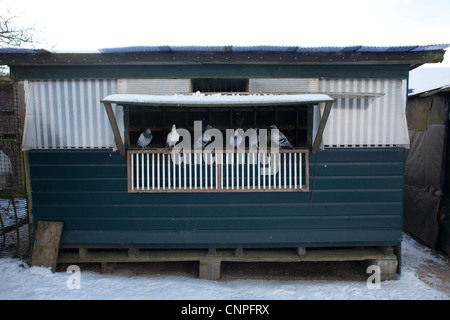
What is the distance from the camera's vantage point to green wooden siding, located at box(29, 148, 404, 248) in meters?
5.04

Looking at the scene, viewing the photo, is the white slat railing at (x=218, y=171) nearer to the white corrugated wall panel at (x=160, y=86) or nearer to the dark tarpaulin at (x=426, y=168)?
the white corrugated wall panel at (x=160, y=86)

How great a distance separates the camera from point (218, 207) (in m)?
5.12

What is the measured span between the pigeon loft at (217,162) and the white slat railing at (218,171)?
0.02 metres

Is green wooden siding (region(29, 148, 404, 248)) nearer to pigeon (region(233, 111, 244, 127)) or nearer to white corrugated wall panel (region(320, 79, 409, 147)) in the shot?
white corrugated wall panel (region(320, 79, 409, 147))

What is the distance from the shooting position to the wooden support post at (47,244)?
16.5 feet

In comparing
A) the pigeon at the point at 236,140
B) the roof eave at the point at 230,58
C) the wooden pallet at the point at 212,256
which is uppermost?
the roof eave at the point at 230,58

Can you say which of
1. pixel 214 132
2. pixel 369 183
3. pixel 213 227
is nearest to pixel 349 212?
pixel 369 183

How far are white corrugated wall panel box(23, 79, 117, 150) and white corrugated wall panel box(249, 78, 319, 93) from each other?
8.12ft

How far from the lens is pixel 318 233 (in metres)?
5.20

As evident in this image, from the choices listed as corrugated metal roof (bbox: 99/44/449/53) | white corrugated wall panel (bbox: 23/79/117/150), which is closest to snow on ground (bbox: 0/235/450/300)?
white corrugated wall panel (bbox: 23/79/117/150)

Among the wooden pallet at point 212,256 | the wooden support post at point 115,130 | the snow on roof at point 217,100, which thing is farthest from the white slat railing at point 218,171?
the wooden pallet at point 212,256

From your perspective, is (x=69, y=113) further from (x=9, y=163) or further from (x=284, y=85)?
(x=284, y=85)
